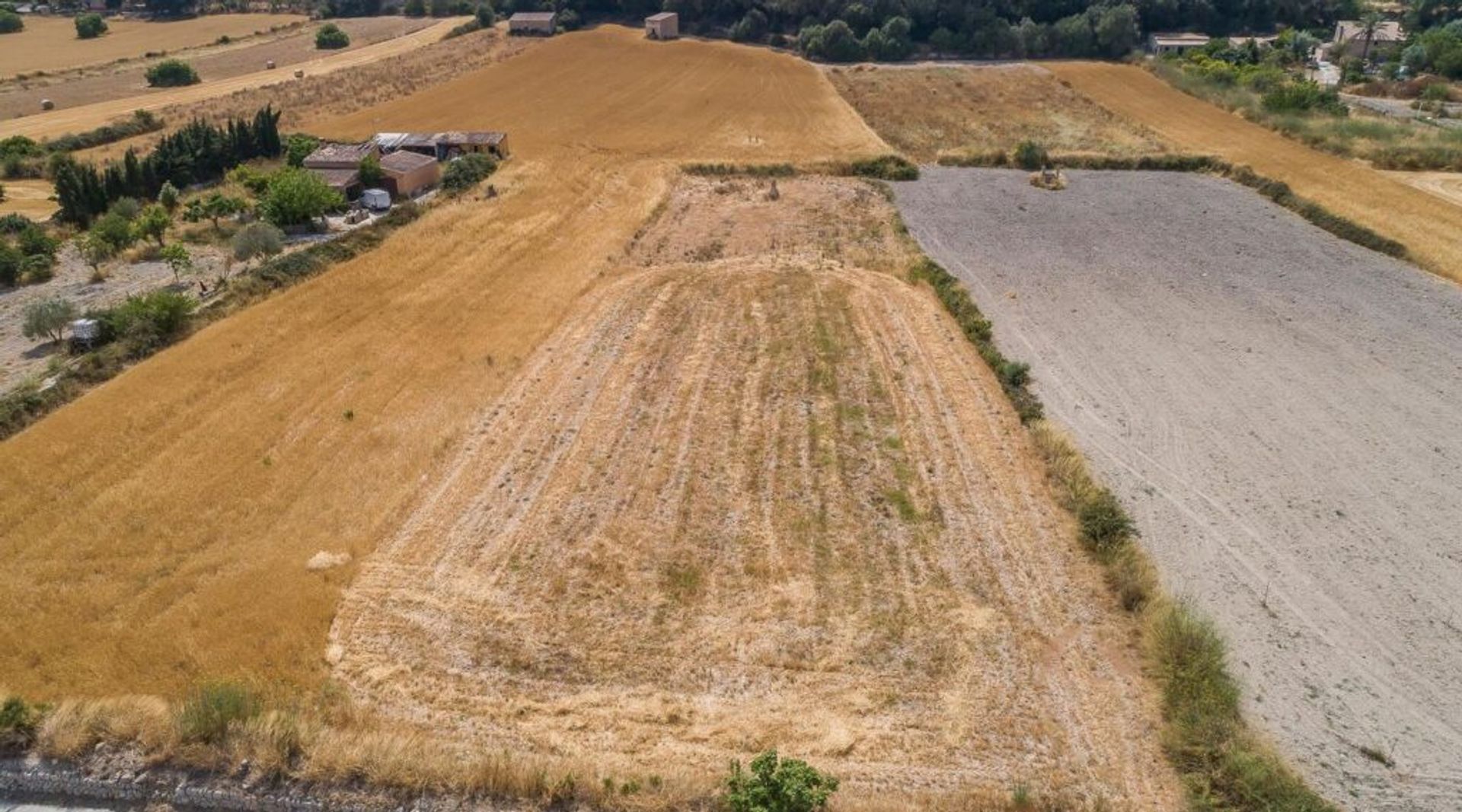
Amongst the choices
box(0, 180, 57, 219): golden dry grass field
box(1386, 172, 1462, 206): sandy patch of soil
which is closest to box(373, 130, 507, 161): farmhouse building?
box(0, 180, 57, 219): golden dry grass field

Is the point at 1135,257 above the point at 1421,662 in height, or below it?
above

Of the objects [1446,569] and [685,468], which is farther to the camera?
[685,468]

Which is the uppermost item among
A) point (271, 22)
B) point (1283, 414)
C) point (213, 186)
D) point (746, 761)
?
point (271, 22)

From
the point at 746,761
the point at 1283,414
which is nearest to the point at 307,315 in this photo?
the point at 746,761

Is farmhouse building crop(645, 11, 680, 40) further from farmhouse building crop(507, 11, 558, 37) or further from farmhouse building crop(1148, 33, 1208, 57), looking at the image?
farmhouse building crop(1148, 33, 1208, 57)

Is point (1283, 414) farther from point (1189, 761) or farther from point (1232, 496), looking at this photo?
point (1189, 761)

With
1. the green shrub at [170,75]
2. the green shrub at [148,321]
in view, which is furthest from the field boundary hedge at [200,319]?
the green shrub at [170,75]
